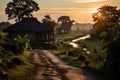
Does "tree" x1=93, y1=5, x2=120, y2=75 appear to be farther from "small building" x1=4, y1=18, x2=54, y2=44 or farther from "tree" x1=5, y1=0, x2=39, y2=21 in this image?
"tree" x1=5, y1=0, x2=39, y2=21

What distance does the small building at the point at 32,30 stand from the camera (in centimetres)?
6625

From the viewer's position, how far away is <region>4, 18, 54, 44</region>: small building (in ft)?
217

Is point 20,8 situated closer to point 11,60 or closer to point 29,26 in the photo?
point 29,26

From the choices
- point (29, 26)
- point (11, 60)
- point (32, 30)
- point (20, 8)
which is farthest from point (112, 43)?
point (20, 8)

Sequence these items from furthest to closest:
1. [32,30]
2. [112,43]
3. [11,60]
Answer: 1. [32,30]
2. [11,60]
3. [112,43]

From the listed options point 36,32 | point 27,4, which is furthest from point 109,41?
point 27,4

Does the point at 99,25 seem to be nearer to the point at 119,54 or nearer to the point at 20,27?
the point at 20,27

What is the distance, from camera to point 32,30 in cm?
6600

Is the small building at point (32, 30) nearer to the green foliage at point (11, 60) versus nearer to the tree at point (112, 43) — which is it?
the green foliage at point (11, 60)

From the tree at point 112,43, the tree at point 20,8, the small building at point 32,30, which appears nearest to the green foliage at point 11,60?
the tree at point 112,43

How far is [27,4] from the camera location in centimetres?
9525

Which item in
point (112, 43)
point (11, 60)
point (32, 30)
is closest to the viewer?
point (112, 43)

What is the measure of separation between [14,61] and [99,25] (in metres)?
65.1

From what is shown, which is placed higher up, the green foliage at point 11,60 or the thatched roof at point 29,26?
the thatched roof at point 29,26
